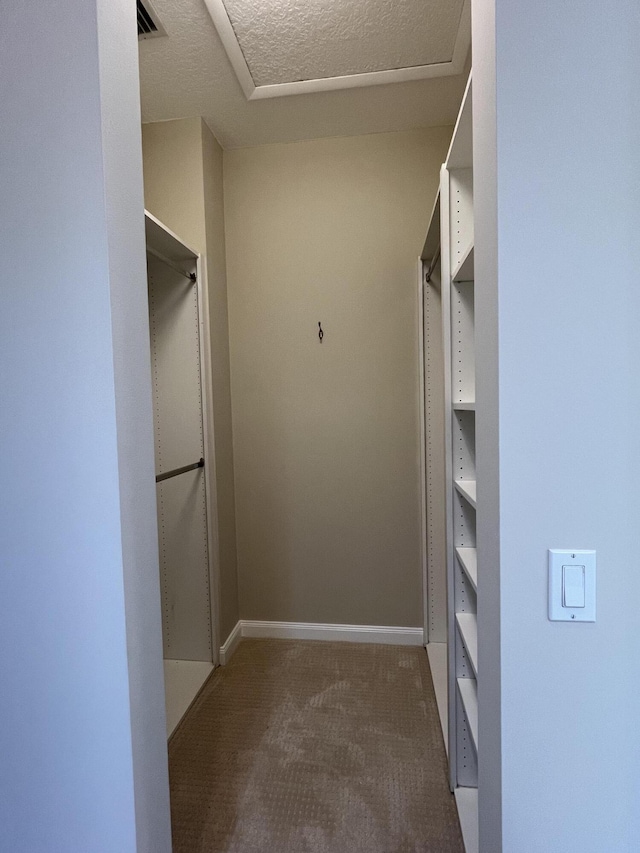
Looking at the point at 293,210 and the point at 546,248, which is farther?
the point at 293,210

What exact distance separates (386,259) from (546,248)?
1794mm

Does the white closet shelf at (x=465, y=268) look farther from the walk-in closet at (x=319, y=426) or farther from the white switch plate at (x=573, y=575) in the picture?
the white switch plate at (x=573, y=575)

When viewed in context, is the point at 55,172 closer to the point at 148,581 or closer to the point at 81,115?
the point at 81,115

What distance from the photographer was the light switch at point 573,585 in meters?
0.72

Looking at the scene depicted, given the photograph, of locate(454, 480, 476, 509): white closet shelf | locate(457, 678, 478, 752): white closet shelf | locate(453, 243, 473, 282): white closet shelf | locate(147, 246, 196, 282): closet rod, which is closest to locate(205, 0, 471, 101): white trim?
locate(147, 246, 196, 282): closet rod

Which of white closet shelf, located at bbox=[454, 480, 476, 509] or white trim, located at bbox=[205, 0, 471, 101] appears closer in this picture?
white closet shelf, located at bbox=[454, 480, 476, 509]

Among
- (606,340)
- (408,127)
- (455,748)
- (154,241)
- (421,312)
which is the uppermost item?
(408,127)

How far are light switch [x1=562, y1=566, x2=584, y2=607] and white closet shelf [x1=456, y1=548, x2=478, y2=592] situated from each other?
507 mm

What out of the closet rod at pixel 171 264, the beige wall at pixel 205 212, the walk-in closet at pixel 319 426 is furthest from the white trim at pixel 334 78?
the closet rod at pixel 171 264

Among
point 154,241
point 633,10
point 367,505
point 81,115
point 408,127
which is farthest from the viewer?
point 367,505

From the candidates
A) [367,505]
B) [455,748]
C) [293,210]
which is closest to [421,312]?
[293,210]

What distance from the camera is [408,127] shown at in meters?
2.32

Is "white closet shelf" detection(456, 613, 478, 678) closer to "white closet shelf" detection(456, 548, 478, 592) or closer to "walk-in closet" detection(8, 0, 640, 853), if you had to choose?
"walk-in closet" detection(8, 0, 640, 853)

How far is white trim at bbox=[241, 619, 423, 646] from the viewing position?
2.49 metres
